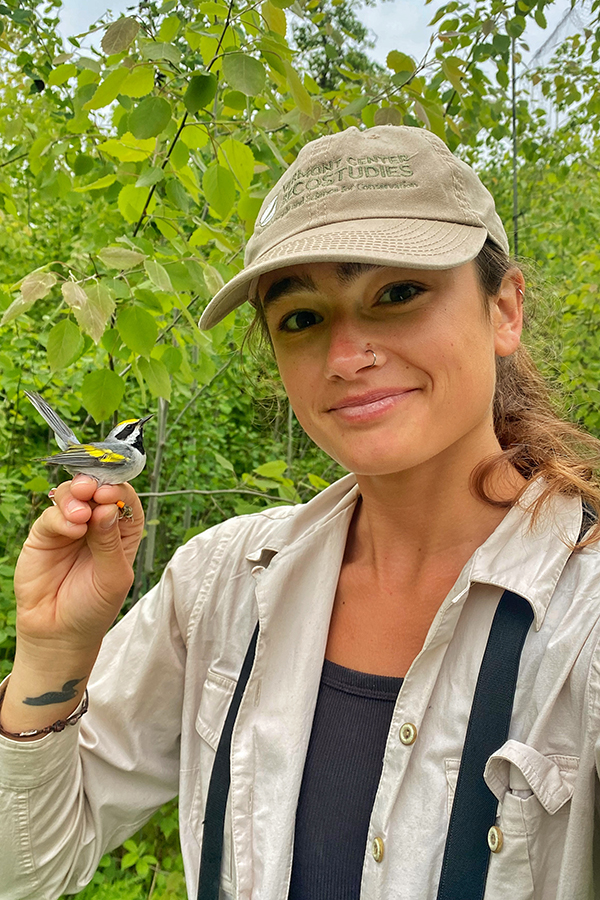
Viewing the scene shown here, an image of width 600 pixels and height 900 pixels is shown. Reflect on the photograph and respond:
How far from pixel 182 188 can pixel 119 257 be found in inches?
22.2

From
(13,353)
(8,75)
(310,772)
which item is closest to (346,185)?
(310,772)

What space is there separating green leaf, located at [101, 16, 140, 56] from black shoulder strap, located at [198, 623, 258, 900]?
1539 mm

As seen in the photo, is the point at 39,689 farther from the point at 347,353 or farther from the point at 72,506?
the point at 347,353

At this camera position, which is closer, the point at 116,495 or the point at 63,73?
the point at 116,495

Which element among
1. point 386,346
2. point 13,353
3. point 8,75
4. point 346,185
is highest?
point 8,75

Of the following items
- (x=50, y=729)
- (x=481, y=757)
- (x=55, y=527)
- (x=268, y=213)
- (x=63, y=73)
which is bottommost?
(x=50, y=729)

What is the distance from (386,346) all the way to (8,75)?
11.6 ft

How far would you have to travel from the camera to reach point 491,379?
4.16ft

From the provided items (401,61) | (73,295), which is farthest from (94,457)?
(401,61)

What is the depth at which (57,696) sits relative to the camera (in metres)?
1.33

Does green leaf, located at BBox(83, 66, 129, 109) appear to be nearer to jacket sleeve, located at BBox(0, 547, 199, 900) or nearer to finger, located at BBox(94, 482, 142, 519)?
finger, located at BBox(94, 482, 142, 519)

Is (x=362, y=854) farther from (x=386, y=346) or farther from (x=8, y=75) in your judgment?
(x=8, y=75)

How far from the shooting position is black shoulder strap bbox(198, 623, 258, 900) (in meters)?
1.30

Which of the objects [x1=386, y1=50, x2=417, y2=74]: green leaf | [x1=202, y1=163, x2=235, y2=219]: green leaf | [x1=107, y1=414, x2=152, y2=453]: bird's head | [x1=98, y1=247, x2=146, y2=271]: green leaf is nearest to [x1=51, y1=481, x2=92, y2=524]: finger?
[x1=107, y1=414, x2=152, y2=453]: bird's head
